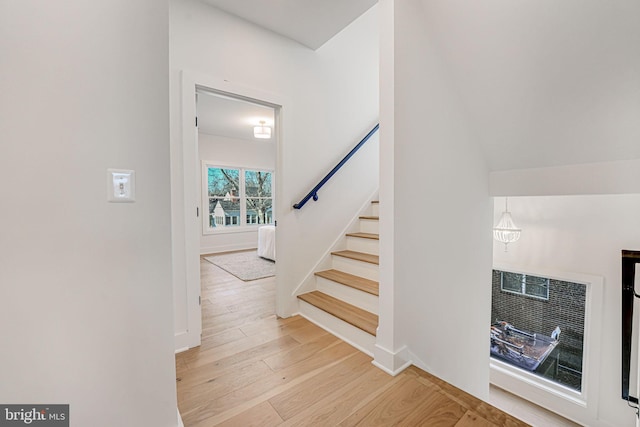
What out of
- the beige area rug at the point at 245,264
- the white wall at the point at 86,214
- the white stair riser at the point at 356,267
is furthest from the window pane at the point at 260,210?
the white wall at the point at 86,214

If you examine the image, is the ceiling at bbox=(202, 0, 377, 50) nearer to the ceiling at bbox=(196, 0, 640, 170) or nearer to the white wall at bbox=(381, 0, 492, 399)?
the ceiling at bbox=(196, 0, 640, 170)

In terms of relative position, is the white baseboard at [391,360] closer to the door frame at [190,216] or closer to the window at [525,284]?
the door frame at [190,216]

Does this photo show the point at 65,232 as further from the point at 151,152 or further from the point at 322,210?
the point at 322,210

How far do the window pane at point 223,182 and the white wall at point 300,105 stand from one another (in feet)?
13.2

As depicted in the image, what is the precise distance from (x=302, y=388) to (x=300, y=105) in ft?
7.55

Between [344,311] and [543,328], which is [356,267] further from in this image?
[543,328]

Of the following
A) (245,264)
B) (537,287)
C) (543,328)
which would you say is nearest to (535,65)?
(537,287)

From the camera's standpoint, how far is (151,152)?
0.99 m

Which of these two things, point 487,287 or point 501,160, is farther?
point 487,287

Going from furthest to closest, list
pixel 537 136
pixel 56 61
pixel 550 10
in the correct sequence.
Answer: pixel 537 136, pixel 550 10, pixel 56 61

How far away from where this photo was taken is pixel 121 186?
0.93 meters

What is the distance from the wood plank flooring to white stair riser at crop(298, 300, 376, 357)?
0.06 metres

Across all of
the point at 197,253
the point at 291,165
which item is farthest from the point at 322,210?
the point at 197,253

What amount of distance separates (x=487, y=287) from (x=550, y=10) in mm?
2242
